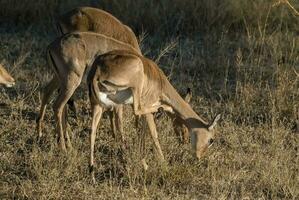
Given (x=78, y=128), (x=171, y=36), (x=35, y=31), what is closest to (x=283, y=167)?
(x=78, y=128)

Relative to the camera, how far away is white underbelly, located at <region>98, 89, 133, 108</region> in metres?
7.47

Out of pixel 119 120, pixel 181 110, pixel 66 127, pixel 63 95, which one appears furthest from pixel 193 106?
pixel 63 95

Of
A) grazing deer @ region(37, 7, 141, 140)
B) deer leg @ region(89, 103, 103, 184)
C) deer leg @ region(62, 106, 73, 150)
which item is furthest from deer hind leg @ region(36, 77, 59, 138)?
deer leg @ region(89, 103, 103, 184)

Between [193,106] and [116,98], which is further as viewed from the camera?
[193,106]

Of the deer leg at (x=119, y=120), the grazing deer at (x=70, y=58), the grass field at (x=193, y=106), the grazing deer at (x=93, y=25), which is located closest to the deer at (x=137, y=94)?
the grass field at (x=193, y=106)

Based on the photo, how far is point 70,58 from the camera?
8.04 meters

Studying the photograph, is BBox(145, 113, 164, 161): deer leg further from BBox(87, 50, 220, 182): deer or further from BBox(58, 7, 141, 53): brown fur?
BBox(58, 7, 141, 53): brown fur

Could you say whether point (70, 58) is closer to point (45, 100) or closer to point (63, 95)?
point (63, 95)

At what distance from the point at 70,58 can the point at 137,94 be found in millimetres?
841

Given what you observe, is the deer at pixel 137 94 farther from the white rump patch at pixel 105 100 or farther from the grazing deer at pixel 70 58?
the grazing deer at pixel 70 58

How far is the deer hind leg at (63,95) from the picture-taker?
8.07 m

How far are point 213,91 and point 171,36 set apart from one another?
2.22 meters

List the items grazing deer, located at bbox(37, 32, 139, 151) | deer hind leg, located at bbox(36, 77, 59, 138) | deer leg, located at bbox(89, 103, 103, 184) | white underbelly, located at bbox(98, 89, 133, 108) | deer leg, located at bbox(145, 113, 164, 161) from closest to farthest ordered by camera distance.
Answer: deer leg, located at bbox(89, 103, 103, 184), white underbelly, located at bbox(98, 89, 133, 108), deer leg, located at bbox(145, 113, 164, 161), grazing deer, located at bbox(37, 32, 139, 151), deer hind leg, located at bbox(36, 77, 59, 138)

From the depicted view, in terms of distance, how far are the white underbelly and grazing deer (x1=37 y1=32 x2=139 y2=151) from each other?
2.13ft
